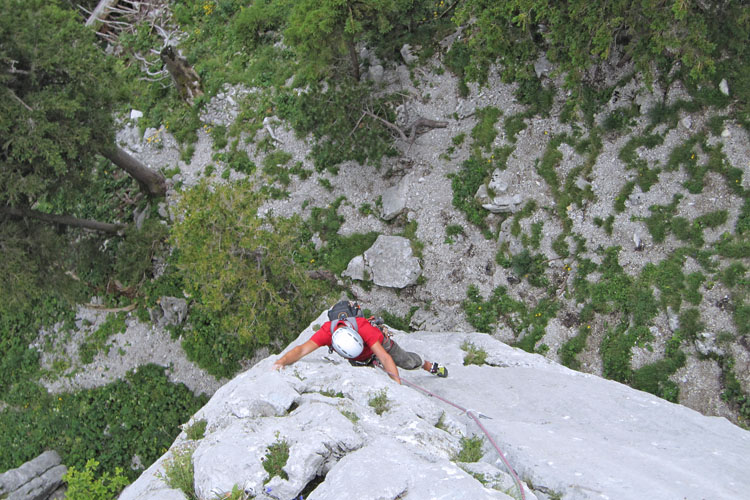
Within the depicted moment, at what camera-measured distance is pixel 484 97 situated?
1858 cm

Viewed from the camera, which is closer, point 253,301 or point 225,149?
point 253,301

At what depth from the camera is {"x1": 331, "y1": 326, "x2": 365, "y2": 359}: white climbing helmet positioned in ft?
27.6

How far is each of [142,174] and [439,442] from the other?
58.2 feet

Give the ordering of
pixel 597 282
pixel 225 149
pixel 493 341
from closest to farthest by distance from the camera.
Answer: pixel 493 341, pixel 597 282, pixel 225 149

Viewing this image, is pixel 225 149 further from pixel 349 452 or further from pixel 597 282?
pixel 349 452

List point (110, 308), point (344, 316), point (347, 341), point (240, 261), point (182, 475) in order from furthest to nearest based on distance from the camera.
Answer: point (110, 308) < point (240, 261) < point (344, 316) < point (347, 341) < point (182, 475)

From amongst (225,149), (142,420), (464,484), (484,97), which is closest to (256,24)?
(225,149)

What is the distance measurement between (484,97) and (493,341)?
9.93 m

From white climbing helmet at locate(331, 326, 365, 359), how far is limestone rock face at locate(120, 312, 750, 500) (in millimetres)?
400

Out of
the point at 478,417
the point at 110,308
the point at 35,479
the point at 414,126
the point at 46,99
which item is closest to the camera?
the point at 478,417

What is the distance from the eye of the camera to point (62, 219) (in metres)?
17.8

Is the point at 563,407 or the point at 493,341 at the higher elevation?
the point at 563,407

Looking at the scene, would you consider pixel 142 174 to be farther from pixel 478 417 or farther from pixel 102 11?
pixel 478 417

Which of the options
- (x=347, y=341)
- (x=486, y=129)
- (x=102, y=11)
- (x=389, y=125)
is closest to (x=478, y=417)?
(x=347, y=341)
